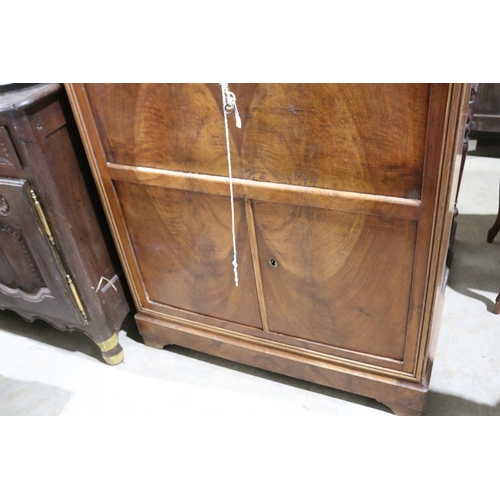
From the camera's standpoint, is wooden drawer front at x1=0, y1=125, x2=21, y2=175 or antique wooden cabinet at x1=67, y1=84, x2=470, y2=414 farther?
wooden drawer front at x1=0, y1=125, x2=21, y2=175

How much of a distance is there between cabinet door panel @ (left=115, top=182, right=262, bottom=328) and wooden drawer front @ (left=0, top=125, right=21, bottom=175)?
0.67 feet

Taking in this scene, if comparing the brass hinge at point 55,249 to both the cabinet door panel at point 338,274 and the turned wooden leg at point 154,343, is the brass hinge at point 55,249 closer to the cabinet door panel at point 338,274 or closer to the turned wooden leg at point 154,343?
the turned wooden leg at point 154,343

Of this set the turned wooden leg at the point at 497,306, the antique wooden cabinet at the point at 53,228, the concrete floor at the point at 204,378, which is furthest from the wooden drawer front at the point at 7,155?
the turned wooden leg at the point at 497,306

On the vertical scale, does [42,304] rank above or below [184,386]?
above

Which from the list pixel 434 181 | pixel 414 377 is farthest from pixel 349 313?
pixel 434 181

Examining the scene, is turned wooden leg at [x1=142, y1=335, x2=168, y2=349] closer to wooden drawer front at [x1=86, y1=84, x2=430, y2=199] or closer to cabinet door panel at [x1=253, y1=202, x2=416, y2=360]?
cabinet door panel at [x1=253, y1=202, x2=416, y2=360]

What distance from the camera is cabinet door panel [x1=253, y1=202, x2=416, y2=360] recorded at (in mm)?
888

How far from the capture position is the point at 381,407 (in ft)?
3.74

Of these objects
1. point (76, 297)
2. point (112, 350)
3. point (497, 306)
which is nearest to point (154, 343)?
point (112, 350)

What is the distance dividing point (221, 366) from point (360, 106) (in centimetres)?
79

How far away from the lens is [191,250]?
1086 millimetres

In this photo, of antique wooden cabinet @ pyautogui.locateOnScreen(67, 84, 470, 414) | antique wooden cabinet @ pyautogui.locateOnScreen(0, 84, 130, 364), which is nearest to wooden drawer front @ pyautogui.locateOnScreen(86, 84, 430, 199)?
antique wooden cabinet @ pyautogui.locateOnScreen(67, 84, 470, 414)

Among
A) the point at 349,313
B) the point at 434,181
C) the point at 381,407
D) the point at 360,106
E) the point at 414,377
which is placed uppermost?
the point at 360,106
